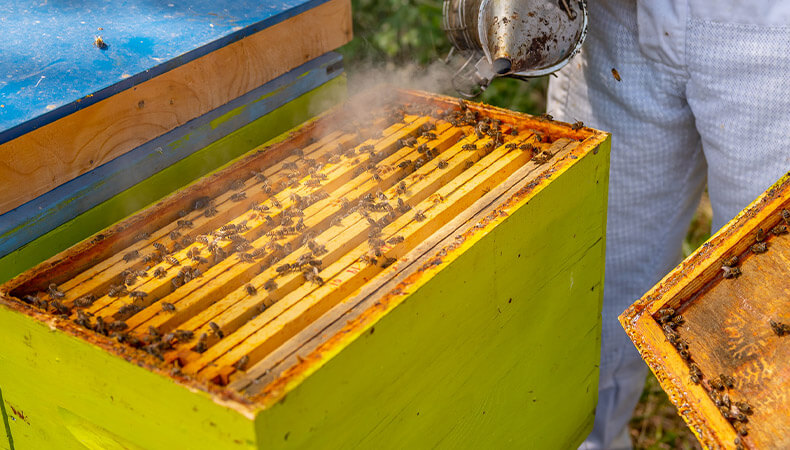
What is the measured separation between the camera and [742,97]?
7.07 feet

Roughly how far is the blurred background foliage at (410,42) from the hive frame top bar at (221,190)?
249 cm

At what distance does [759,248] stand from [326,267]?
91 cm

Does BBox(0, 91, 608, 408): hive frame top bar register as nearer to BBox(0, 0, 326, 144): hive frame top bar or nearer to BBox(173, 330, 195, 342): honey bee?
BBox(173, 330, 195, 342): honey bee

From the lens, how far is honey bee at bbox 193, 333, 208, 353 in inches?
48.9

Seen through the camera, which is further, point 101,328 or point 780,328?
point 780,328

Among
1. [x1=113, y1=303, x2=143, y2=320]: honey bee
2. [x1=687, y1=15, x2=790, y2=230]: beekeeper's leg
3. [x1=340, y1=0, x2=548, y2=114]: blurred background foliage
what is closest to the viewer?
[x1=113, y1=303, x2=143, y2=320]: honey bee

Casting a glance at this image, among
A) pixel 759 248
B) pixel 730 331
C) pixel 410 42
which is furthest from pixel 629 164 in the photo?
pixel 410 42

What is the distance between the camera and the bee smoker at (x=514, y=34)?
191 centimetres

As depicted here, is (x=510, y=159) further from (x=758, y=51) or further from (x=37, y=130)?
(x=37, y=130)

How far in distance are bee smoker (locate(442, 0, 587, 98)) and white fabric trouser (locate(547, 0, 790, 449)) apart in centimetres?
33

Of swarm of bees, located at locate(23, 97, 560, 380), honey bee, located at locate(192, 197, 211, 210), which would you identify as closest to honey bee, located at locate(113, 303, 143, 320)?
swarm of bees, located at locate(23, 97, 560, 380)

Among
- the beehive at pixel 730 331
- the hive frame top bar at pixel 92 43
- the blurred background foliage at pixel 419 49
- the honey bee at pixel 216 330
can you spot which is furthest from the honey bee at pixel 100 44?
the blurred background foliage at pixel 419 49

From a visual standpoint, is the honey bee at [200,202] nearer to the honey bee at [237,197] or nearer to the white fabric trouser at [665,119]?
the honey bee at [237,197]

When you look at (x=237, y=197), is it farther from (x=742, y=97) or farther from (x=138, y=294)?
(x=742, y=97)
